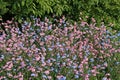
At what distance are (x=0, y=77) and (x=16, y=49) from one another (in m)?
0.56

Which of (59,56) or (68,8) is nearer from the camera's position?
(59,56)

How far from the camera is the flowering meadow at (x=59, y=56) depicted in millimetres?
4590

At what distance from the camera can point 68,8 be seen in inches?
263

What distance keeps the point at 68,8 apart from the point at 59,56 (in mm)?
2030

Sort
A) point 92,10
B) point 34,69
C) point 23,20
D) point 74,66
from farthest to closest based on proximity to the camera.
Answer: point 92,10
point 23,20
point 74,66
point 34,69

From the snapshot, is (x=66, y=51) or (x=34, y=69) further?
(x=66, y=51)

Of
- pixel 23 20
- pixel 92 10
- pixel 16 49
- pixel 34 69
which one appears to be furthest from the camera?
pixel 92 10

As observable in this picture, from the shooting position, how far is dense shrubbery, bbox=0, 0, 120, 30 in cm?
612

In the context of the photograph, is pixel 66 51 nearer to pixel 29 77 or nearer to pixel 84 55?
pixel 84 55

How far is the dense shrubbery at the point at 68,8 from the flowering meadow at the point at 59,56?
0.22 meters

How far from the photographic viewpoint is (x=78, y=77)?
180 inches

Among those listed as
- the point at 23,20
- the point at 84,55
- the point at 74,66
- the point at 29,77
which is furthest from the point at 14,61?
the point at 23,20

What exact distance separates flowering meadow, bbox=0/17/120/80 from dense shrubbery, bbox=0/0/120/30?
0.22 m

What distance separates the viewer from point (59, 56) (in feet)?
15.7
